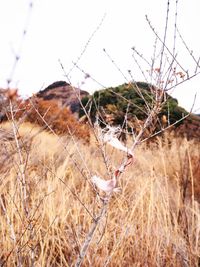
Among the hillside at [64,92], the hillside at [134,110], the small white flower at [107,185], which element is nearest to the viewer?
the hillside at [64,92]

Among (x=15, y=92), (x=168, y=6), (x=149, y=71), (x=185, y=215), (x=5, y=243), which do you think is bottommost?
(x=5, y=243)

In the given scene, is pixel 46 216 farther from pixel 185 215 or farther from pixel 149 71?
pixel 149 71

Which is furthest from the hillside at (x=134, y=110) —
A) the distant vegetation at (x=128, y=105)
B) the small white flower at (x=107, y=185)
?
the small white flower at (x=107, y=185)

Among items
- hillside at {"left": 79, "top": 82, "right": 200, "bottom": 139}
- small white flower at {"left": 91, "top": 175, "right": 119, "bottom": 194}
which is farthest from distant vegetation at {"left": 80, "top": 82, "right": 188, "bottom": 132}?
small white flower at {"left": 91, "top": 175, "right": 119, "bottom": 194}

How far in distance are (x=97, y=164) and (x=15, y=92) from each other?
17.1ft

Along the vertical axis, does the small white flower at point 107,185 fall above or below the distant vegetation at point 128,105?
below

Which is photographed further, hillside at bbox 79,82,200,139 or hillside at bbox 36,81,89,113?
hillside at bbox 79,82,200,139

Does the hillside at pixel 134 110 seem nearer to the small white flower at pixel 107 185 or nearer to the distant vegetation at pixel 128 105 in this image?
the distant vegetation at pixel 128 105

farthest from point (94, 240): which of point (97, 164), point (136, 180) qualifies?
point (97, 164)

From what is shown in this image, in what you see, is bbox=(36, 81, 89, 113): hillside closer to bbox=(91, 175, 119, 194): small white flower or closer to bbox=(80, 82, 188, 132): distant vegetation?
bbox=(80, 82, 188, 132): distant vegetation

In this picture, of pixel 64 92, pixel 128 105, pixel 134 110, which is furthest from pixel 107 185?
pixel 134 110

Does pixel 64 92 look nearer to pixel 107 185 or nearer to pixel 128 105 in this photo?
pixel 128 105

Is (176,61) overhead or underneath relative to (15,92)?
overhead

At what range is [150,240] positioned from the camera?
2.79 meters
